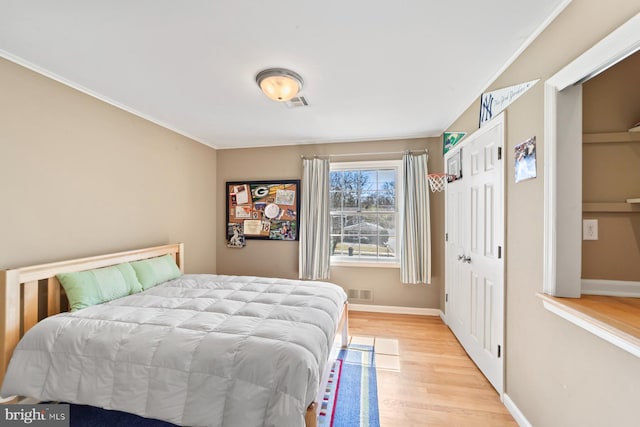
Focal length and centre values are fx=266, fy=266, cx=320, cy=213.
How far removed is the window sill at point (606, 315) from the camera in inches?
39.2

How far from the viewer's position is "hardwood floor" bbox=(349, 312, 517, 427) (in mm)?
1863

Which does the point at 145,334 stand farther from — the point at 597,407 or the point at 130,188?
the point at 597,407

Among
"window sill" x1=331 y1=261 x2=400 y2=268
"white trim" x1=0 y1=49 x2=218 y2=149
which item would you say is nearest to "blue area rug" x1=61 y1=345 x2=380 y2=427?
"window sill" x1=331 y1=261 x2=400 y2=268

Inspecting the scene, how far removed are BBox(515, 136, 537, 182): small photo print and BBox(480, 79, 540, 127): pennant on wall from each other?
36 centimetres

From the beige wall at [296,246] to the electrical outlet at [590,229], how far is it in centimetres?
218

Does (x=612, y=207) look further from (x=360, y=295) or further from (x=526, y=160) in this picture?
(x=360, y=295)

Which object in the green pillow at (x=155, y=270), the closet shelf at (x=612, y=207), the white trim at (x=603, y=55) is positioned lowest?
the green pillow at (x=155, y=270)

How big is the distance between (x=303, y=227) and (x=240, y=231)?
1.08 m

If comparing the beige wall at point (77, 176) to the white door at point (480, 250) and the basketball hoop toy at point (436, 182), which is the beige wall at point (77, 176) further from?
the white door at point (480, 250)

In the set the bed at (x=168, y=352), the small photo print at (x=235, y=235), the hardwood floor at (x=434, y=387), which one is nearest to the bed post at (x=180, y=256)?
the small photo print at (x=235, y=235)

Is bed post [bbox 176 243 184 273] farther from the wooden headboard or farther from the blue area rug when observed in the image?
the blue area rug

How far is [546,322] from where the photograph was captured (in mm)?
1568

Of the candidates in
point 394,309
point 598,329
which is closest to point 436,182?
point 394,309

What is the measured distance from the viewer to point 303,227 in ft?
12.9
